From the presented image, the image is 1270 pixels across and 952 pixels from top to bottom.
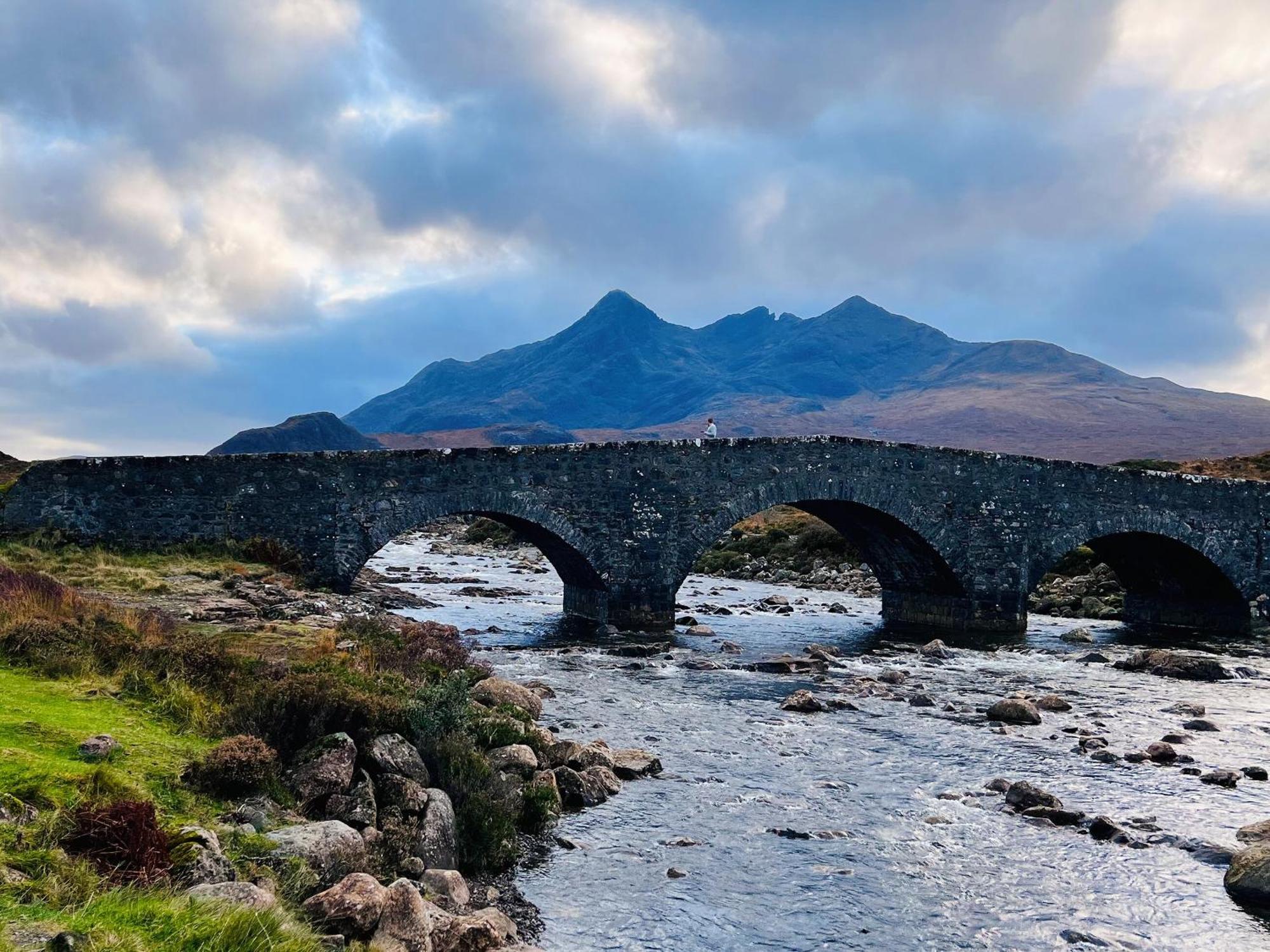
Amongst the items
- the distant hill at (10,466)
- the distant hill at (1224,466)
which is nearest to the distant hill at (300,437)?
the distant hill at (10,466)

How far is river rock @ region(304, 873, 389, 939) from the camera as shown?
566 cm

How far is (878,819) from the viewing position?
33.5ft

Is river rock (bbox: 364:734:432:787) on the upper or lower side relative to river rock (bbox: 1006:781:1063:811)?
upper

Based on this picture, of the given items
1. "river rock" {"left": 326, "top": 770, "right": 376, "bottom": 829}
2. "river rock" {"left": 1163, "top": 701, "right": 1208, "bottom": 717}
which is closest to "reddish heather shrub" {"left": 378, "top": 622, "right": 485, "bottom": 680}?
"river rock" {"left": 326, "top": 770, "right": 376, "bottom": 829}


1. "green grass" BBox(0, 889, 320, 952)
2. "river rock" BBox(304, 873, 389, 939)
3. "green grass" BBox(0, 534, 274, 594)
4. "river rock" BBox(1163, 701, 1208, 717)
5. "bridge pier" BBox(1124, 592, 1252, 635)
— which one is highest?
"green grass" BBox(0, 534, 274, 594)

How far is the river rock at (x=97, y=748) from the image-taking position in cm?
688

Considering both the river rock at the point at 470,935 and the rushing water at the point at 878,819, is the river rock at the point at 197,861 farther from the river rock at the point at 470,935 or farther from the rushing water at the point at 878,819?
the rushing water at the point at 878,819

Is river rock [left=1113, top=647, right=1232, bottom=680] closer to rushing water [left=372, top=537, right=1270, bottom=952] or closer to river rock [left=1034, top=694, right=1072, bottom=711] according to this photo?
rushing water [left=372, top=537, right=1270, bottom=952]

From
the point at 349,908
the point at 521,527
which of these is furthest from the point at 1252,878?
the point at 521,527

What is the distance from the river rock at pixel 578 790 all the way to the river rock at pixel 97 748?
15.3 feet

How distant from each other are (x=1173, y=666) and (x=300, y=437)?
5210 inches

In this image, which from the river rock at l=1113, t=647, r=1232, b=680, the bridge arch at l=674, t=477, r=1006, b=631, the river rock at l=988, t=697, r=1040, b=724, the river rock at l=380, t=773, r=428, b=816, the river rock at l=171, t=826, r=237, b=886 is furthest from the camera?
the bridge arch at l=674, t=477, r=1006, b=631

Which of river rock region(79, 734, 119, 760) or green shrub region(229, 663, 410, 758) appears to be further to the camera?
green shrub region(229, 663, 410, 758)

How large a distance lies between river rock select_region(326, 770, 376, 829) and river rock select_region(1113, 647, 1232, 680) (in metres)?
19.3
